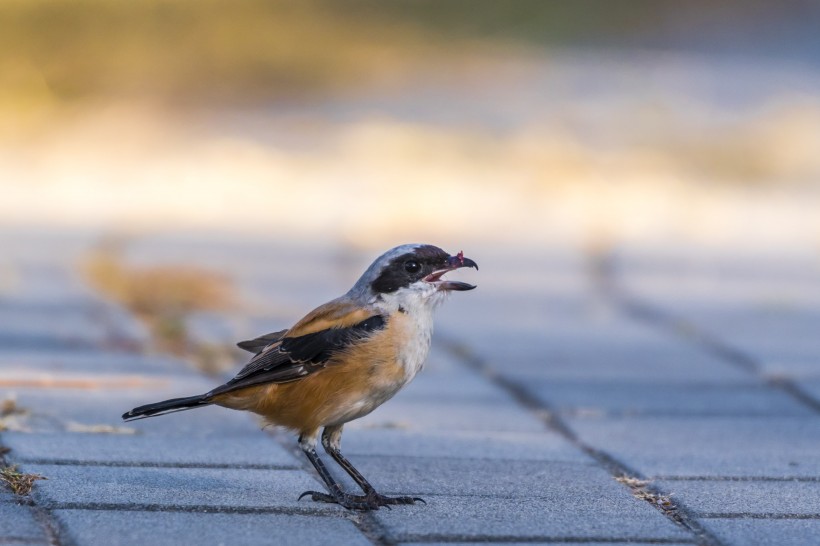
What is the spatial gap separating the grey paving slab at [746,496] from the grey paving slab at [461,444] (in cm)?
62

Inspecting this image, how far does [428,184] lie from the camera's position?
15109 millimetres

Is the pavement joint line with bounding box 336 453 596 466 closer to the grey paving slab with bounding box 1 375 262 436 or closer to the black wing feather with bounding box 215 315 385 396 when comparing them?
the grey paving slab with bounding box 1 375 262 436

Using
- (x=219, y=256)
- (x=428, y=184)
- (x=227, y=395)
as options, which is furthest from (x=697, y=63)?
(x=227, y=395)

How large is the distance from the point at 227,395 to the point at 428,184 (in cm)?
957

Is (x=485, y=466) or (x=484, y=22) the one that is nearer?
(x=485, y=466)

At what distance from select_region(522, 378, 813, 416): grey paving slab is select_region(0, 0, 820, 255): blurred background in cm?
460

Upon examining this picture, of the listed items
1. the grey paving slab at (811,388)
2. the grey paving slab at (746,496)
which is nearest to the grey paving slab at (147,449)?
the grey paving slab at (746,496)

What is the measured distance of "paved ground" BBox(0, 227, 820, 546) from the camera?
5051 millimetres

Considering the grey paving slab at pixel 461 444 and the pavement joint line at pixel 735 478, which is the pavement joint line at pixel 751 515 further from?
the grey paving slab at pixel 461 444

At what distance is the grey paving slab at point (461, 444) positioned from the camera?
625 cm

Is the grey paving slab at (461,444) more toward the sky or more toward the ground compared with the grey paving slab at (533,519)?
more toward the sky

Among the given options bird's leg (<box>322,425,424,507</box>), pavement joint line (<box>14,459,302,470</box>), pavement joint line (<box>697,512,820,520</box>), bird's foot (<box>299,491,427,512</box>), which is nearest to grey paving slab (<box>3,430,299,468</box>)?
pavement joint line (<box>14,459,302,470</box>)

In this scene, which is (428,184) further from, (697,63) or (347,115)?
(697,63)

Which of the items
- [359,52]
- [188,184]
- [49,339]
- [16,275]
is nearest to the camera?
[49,339]
